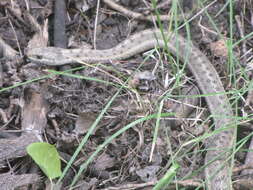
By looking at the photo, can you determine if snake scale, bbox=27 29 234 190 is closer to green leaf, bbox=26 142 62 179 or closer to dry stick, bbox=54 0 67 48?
dry stick, bbox=54 0 67 48

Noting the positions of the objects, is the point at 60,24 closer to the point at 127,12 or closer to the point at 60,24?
the point at 60,24

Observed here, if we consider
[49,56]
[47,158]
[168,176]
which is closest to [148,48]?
[49,56]

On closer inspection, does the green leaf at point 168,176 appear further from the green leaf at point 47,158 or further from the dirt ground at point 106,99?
the green leaf at point 47,158

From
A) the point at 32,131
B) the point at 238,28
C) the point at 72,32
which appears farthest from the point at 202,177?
the point at 72,32

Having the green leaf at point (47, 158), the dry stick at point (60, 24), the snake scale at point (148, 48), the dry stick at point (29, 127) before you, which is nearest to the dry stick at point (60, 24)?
the dry stick at point (60, 24)

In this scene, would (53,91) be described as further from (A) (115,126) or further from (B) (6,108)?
(A) (115,126)
